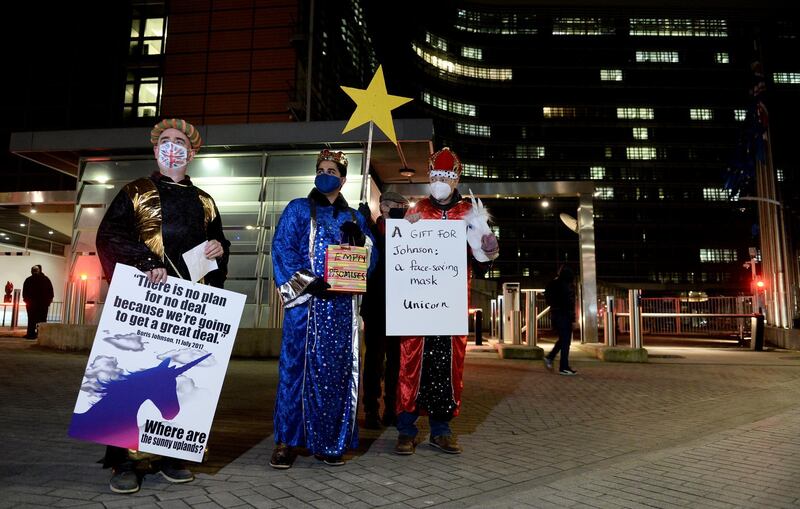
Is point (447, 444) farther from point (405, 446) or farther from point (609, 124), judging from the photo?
point (609, 124)

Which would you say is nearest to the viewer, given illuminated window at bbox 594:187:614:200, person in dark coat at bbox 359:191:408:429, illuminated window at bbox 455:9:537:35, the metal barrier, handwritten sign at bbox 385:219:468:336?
handwritten sign at bbox 385:219:468:336

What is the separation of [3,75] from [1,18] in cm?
267

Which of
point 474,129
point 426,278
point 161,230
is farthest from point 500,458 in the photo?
point 474,129

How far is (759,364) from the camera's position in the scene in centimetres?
1112

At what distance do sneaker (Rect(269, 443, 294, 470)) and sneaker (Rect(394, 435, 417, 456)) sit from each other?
79 cm

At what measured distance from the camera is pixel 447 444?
3947 millimetres

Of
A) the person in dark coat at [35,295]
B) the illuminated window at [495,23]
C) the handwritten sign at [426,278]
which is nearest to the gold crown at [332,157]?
the handwritten sign at [426,278]

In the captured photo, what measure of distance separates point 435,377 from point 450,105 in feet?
260

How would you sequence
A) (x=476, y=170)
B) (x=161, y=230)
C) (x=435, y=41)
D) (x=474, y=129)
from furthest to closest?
1. (x=435, y=41)
2. (x=474, y=129)
3. (x=476, y=170)
4. (x=161, y=230)

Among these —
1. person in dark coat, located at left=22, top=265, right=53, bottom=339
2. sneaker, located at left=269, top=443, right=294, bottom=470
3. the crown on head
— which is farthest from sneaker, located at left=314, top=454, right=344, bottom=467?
person in dark coat, located at left=22, top=265, right=53, bottom=339

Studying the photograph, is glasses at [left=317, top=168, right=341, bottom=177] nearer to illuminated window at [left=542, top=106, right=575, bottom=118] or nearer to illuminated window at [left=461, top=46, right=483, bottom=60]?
illuminated window at [left=542, top=106, right=575, bottom=118]

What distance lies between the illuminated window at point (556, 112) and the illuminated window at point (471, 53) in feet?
42.8

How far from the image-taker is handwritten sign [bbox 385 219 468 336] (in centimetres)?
404

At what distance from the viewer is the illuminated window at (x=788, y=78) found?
7474 cm
